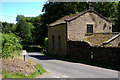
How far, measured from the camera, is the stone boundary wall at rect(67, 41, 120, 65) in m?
15.1

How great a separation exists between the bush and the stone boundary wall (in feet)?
27.5

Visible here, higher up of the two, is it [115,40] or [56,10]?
[56,10]

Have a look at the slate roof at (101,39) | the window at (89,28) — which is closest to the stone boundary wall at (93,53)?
the slate roof at (101,39)

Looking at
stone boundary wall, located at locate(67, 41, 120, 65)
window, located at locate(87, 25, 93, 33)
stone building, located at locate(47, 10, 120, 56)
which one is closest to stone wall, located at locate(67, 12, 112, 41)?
stone building, located at locate(47, 10, 120, 56)

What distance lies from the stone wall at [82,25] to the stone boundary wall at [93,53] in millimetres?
1792

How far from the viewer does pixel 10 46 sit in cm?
1152

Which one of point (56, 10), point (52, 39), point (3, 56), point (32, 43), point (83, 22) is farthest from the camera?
Result: point (32, 43)

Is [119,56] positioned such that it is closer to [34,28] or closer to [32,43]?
[32,43]

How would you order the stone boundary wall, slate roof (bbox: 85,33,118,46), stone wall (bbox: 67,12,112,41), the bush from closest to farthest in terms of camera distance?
the bush, the stone boundary wall, slate roof (bbox: 85,33,118,46), stone wall (bbox: 67,12,112,41)

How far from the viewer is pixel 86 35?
2516 cm

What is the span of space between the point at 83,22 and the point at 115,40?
8160 millimetres

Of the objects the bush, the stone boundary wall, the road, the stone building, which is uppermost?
the stone building

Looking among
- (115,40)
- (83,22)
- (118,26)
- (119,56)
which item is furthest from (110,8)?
(119,56)

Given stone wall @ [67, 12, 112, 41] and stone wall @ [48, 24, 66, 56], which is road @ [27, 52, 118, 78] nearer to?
stone wall @ [67, 12, 112, 41]
